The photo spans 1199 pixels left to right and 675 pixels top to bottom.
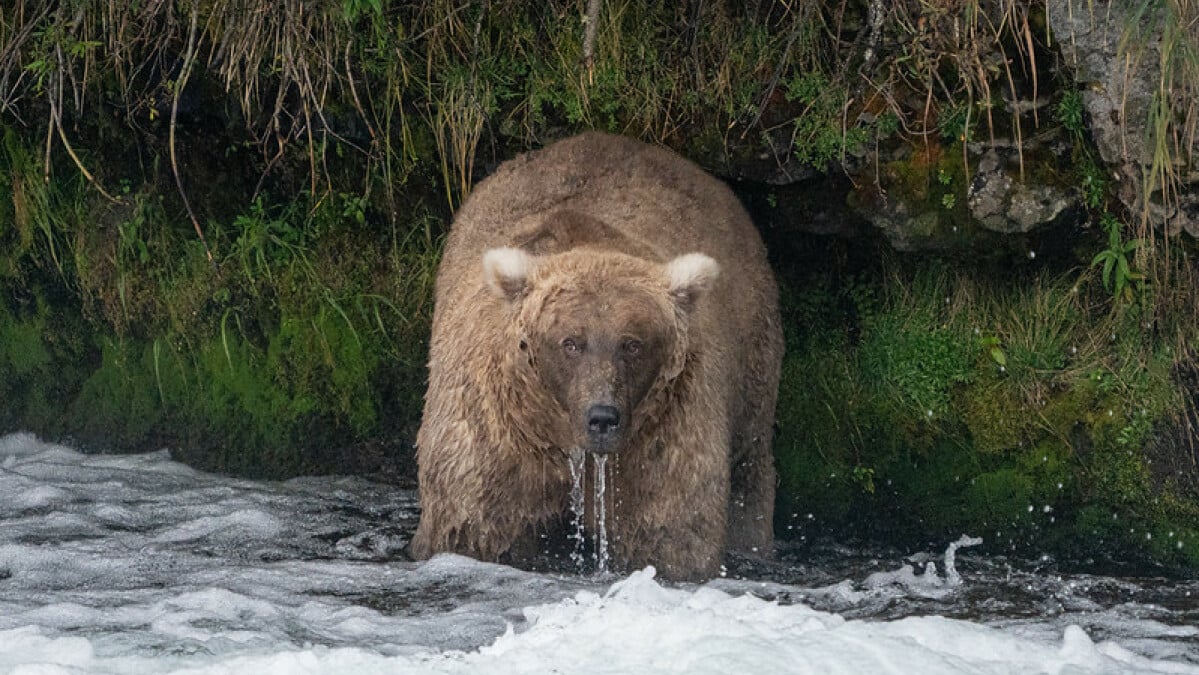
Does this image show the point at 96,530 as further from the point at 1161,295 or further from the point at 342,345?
the point at 1161,295

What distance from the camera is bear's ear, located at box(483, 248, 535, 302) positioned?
256 inches

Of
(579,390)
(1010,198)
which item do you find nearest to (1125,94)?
(1010,198)

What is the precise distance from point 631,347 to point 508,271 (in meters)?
0.57

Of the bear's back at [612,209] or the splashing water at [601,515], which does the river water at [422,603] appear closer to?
the splashing water at [601,515]

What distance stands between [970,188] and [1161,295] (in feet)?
3.14

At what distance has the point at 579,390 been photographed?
6.20m

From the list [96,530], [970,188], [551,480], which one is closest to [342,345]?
[96,530]

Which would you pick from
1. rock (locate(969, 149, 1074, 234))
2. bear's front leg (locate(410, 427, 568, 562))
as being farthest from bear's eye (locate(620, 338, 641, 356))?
rock (locate(969, 149, 1074, 234))

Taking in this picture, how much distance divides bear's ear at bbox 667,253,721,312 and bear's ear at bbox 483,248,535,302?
549 mm

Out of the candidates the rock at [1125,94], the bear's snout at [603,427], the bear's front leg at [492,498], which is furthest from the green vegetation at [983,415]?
the bear's snout at [603,427]

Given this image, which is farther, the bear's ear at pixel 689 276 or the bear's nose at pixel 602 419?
the bear's ear at pixel 689 276

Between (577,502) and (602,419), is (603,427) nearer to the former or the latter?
(602,419)

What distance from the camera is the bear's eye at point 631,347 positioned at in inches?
248

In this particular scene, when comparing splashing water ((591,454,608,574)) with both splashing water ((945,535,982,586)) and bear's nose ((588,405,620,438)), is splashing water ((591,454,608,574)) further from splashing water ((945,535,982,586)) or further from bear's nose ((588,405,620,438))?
splashing water ((945,535,982,586))
